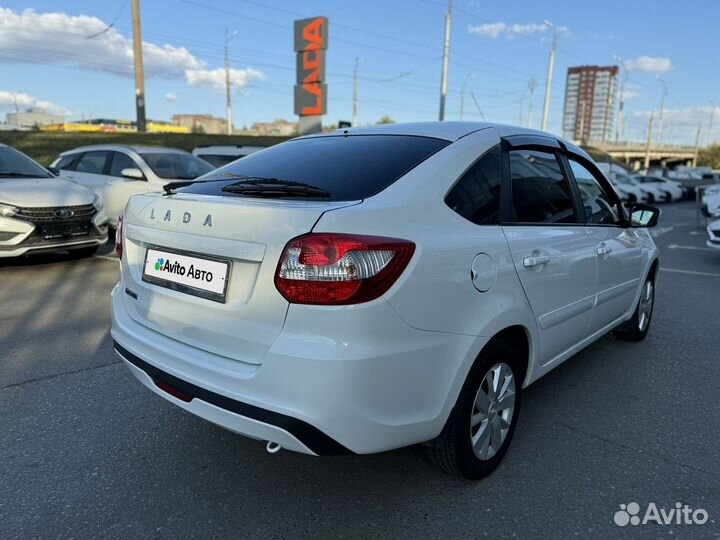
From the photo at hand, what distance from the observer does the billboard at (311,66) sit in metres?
21.8

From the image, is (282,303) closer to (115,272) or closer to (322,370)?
(322,370)

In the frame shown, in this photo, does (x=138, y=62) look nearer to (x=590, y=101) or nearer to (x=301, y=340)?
(x=301, y=340)

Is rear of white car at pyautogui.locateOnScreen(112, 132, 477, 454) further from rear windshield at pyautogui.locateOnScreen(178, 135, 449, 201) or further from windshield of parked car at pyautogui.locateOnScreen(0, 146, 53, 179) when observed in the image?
windshield of parked car at pyautogui.locateOnScreen(0, 146, 53, 179)

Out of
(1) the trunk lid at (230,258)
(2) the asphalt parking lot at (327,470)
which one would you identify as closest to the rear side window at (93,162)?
(2) the asphalt parking lot at (327,470)

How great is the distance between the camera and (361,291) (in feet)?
6.31

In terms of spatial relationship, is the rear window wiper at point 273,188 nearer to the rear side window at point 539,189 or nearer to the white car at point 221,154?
the rear side window at point 539,189

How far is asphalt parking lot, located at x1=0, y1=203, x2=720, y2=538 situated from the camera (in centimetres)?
227

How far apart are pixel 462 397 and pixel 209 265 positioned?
1.18 metres

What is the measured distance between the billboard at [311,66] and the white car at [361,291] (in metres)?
20.2

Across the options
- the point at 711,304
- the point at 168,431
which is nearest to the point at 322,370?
the point at 168,431

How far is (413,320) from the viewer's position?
2027 millimetres

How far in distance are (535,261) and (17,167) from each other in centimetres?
719

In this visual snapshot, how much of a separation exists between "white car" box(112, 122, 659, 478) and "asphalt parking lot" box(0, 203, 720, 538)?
10.6 inches
